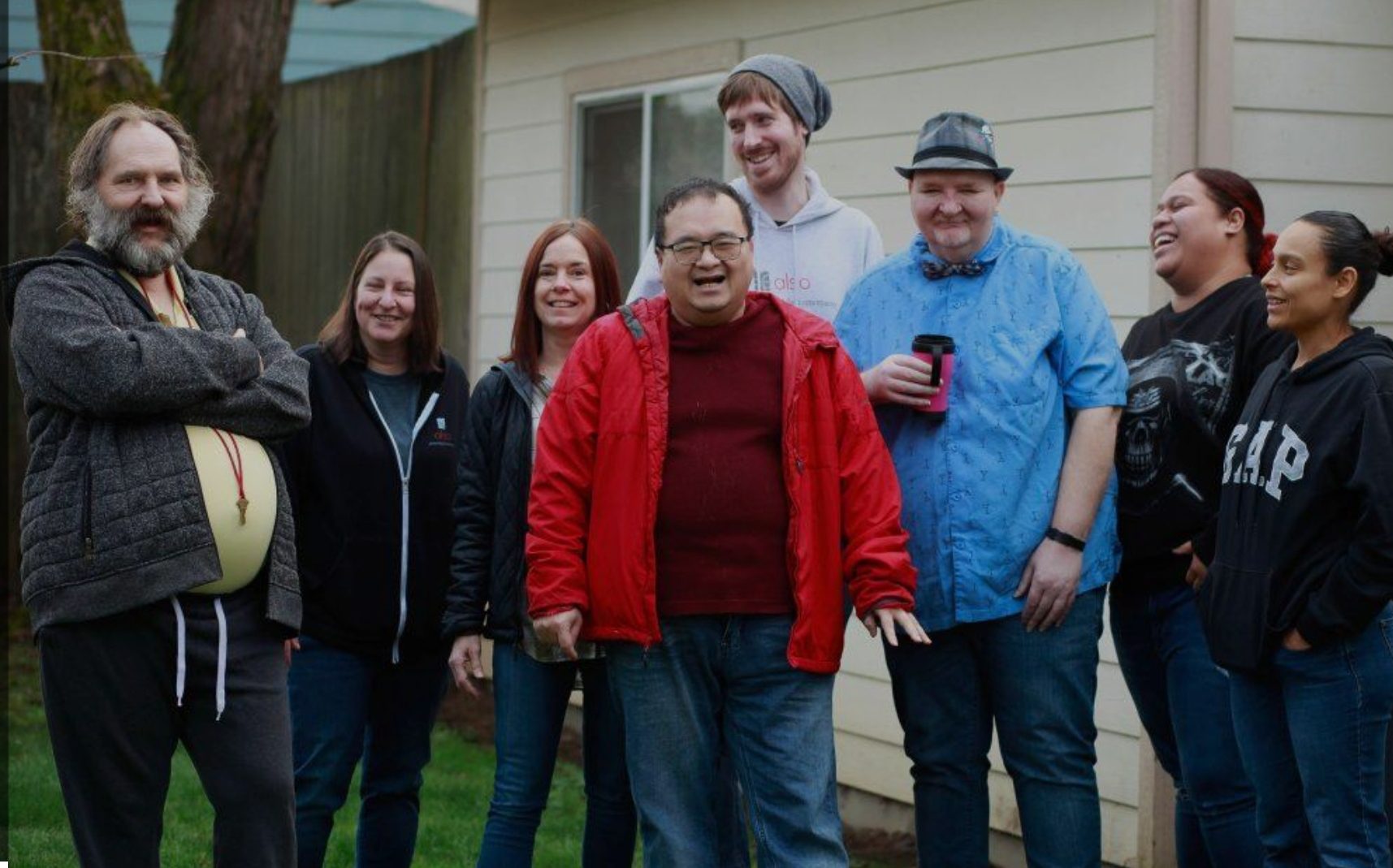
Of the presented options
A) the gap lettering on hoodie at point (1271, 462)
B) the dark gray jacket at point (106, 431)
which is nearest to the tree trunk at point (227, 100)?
the dark gray jacket at point (106, 431)

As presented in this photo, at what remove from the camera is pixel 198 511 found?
4020 mm

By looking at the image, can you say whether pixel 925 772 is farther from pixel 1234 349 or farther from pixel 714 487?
pixel 1234 349

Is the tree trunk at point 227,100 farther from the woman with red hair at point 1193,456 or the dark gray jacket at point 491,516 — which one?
the woman with red hair at point 1193,456

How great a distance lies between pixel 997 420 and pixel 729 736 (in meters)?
1.01

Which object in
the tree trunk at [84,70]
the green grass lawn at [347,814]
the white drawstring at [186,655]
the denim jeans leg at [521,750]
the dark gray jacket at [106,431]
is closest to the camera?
the dark gray jacket at [106,431]

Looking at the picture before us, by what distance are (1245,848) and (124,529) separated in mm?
2933

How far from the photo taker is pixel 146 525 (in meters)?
3.95

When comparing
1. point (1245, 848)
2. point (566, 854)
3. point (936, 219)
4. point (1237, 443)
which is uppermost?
point (936, 219)

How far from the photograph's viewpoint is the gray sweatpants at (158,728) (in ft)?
13.1

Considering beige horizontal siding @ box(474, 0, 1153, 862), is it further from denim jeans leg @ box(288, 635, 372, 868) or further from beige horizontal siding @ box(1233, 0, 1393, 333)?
denim jeans leg @ box(288, 635, 372, 868)

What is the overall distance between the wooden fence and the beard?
20.5 ft

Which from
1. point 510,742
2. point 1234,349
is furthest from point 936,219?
point 510,742

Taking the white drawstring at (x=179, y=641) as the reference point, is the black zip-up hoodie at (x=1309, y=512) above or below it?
above

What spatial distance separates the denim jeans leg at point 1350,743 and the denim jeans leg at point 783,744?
1123mm
